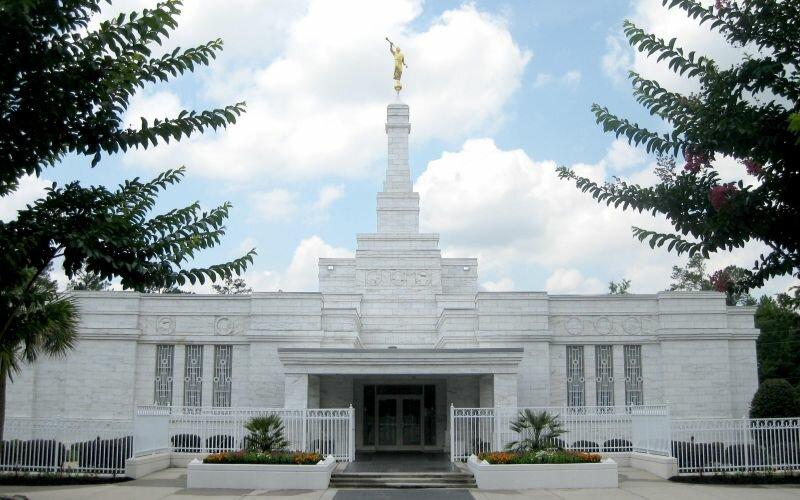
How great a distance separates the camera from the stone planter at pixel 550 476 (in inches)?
758

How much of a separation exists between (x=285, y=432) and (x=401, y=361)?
4257mm

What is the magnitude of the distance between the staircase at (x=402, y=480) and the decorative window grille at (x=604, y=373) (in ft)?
36.2

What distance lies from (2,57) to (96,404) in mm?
23980

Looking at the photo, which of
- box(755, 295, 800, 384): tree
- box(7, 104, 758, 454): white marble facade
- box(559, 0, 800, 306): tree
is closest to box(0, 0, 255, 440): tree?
box(559, 0, 800, 306): tree

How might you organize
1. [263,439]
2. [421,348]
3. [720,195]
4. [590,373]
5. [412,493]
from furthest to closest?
1. [421,348]
2. [590,373]
3. [263,439]
4. [412,493]
5. [720,195]

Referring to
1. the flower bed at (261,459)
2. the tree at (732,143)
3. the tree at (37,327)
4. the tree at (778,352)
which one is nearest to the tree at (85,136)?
the tree at (37,327)

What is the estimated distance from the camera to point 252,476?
758 inches

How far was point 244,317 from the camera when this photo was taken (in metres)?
31.2

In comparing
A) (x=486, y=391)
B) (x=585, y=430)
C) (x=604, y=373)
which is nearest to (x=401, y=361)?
(x=486, y=391)

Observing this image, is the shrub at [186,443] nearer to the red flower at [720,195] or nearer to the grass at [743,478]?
the grass at [743,478]

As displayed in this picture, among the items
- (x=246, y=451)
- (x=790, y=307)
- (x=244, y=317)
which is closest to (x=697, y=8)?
(x=790, y=307)

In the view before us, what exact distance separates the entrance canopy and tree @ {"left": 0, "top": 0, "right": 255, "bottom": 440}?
588 inches

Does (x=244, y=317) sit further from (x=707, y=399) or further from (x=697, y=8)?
(x=697, y=8)

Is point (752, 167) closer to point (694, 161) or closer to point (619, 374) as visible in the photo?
point (694, 161)
